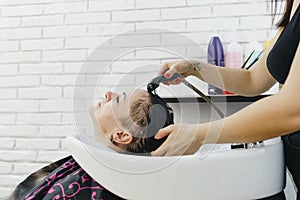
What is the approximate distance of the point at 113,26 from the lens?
2.04 meters

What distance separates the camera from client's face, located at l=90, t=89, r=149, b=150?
116cm

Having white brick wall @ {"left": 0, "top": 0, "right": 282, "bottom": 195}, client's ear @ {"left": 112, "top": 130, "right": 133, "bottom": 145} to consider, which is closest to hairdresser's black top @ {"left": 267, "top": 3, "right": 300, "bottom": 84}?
client's ear @ {"left": 112, "top": 130, "right": 133, "bottom": 145}

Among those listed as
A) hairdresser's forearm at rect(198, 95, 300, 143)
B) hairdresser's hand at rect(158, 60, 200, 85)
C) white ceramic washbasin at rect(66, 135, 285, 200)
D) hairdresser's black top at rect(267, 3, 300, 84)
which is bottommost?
white ceramic washbasin at rect(66, 135, 285, 200)

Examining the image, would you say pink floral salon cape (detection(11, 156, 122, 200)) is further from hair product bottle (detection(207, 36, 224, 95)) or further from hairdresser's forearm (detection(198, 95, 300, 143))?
hair product bottle (detection(207, 36, 224, 95))

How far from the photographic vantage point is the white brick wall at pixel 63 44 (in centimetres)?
191

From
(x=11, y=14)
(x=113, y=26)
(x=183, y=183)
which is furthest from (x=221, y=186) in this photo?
(x=11, y=14)

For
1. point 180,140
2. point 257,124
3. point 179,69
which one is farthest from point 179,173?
point 179,69

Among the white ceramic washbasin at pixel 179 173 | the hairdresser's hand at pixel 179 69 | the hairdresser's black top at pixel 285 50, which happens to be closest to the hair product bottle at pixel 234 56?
the hairdresser's hand at pixel 179 69

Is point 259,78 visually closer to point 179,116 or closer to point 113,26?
point 179,116

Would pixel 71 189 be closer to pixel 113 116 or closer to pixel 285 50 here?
pixel 113 116

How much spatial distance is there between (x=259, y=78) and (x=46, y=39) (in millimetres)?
1242

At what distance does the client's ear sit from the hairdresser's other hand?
0.86 ft

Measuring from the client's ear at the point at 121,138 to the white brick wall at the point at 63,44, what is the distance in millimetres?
754

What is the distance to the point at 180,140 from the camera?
85 cm
